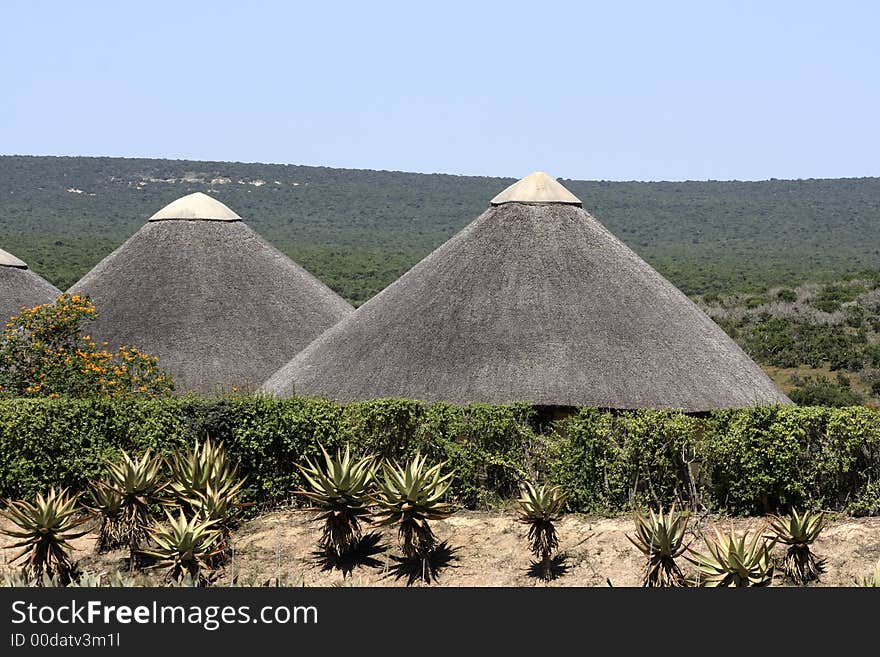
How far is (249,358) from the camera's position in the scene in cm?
2809

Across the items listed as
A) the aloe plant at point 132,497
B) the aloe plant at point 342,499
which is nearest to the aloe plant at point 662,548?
the aloe plant at point 342,499

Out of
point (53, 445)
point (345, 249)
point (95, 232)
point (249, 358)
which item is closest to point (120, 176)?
point (95, 232)

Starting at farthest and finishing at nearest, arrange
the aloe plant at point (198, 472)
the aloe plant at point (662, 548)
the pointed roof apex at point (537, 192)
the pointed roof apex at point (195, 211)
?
the pointed roof apex at point (195, 211) < the pointed roof apex at point (537, 192) < the aloe plant at point (198, 472) < the aloe plant at point (662, 548)

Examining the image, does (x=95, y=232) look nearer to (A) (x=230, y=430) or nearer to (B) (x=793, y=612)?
(A) (x=230, y=430)

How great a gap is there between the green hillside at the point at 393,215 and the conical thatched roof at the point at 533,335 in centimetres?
5342

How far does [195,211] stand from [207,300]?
11.1 ft

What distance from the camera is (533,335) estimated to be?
70.7ft

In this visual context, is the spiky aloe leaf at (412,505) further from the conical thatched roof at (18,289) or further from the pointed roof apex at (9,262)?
the pointed roof apex at (9,262)

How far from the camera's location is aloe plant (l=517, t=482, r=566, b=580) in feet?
48.0

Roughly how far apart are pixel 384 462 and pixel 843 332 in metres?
40.5

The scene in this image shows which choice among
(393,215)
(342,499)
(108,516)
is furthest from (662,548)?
(393,215)

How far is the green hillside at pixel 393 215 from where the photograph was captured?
91.1 m

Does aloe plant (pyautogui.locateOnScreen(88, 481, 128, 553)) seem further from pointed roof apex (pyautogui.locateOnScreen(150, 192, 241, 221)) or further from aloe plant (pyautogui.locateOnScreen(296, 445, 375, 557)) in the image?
pointed roof apex (pyautogui.locateOnScreen(150, 192, 241, 221))

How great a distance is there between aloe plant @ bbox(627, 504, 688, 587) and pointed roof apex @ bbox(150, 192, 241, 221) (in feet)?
65.7
